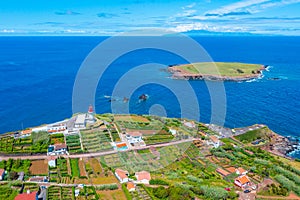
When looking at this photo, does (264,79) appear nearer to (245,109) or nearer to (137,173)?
(245,109)

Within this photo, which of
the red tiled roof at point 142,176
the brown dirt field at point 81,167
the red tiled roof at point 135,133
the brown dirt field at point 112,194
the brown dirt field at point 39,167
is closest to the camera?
the brown dirt field at point 112,194

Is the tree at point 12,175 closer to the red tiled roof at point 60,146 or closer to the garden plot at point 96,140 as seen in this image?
the red tiled roof at point 60,146

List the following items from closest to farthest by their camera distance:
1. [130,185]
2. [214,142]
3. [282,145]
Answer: [130,185], [214,142], [282,145]

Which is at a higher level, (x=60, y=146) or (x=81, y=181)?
(x=60, y=146)

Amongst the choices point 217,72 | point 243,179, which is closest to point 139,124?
point 243,179

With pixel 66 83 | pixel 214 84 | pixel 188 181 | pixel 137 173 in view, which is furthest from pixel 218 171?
pixel 66 83

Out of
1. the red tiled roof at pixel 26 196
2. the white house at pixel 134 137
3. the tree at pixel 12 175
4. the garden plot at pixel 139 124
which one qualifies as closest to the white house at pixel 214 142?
the garden plot at pixel 139 124

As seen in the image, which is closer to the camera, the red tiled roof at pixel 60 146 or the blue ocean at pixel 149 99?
the red tiled roof at pixel 60 146

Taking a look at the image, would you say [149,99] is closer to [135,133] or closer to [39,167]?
[135,133]
